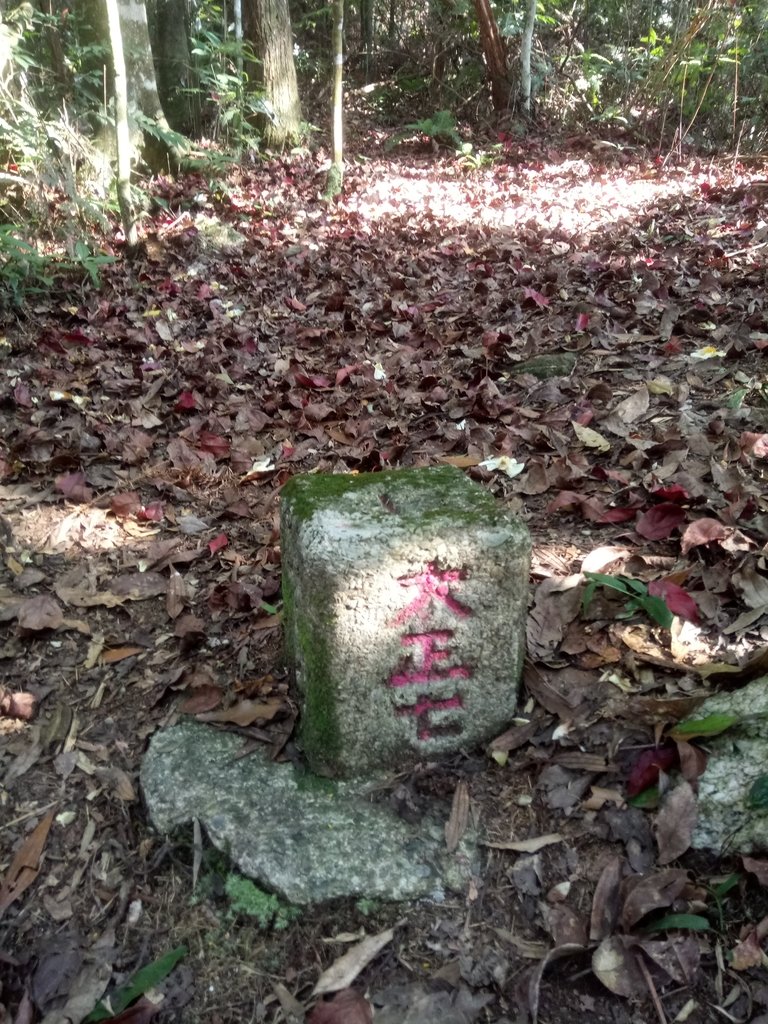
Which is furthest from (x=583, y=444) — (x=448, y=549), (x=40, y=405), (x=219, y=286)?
(x=219, y=286)

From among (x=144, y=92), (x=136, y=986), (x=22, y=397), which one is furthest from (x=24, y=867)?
(x=144, y=92)

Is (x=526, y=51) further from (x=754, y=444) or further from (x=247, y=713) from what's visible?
(x=247, y=713)

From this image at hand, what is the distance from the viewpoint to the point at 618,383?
3.54 m

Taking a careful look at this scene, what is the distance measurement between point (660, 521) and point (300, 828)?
56.1 inches

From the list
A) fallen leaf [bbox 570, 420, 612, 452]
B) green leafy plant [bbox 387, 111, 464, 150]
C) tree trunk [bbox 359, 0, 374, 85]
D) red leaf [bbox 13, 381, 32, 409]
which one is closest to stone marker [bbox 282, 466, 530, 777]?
fallen leaf [bbox 570, 420, 612, 452]

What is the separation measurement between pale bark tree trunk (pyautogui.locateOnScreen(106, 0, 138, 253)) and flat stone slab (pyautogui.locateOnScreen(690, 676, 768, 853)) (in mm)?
5319

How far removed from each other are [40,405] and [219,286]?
83.4 inches

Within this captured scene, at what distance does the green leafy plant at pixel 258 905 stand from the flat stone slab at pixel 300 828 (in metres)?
0.02

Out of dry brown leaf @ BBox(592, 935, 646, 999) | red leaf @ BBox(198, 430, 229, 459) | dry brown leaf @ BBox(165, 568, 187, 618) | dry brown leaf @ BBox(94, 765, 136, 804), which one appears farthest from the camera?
red leaf @ BBox(198, 430, 229, 459)

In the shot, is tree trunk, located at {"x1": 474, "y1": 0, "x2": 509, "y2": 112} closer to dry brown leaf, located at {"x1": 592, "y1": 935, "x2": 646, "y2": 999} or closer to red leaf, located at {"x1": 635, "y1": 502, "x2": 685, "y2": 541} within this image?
red leaf, located at {"x1": 635, "y1": 502, "x2": 685, "y2": 541}

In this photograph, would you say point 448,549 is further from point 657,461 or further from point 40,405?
point 40,405

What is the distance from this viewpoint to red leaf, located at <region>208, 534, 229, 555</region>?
9.09 feet

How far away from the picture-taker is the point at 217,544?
2.78 meters

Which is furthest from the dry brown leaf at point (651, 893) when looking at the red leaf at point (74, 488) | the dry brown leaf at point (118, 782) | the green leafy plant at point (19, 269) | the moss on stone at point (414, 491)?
the green leafy plant at point (19, 269)
